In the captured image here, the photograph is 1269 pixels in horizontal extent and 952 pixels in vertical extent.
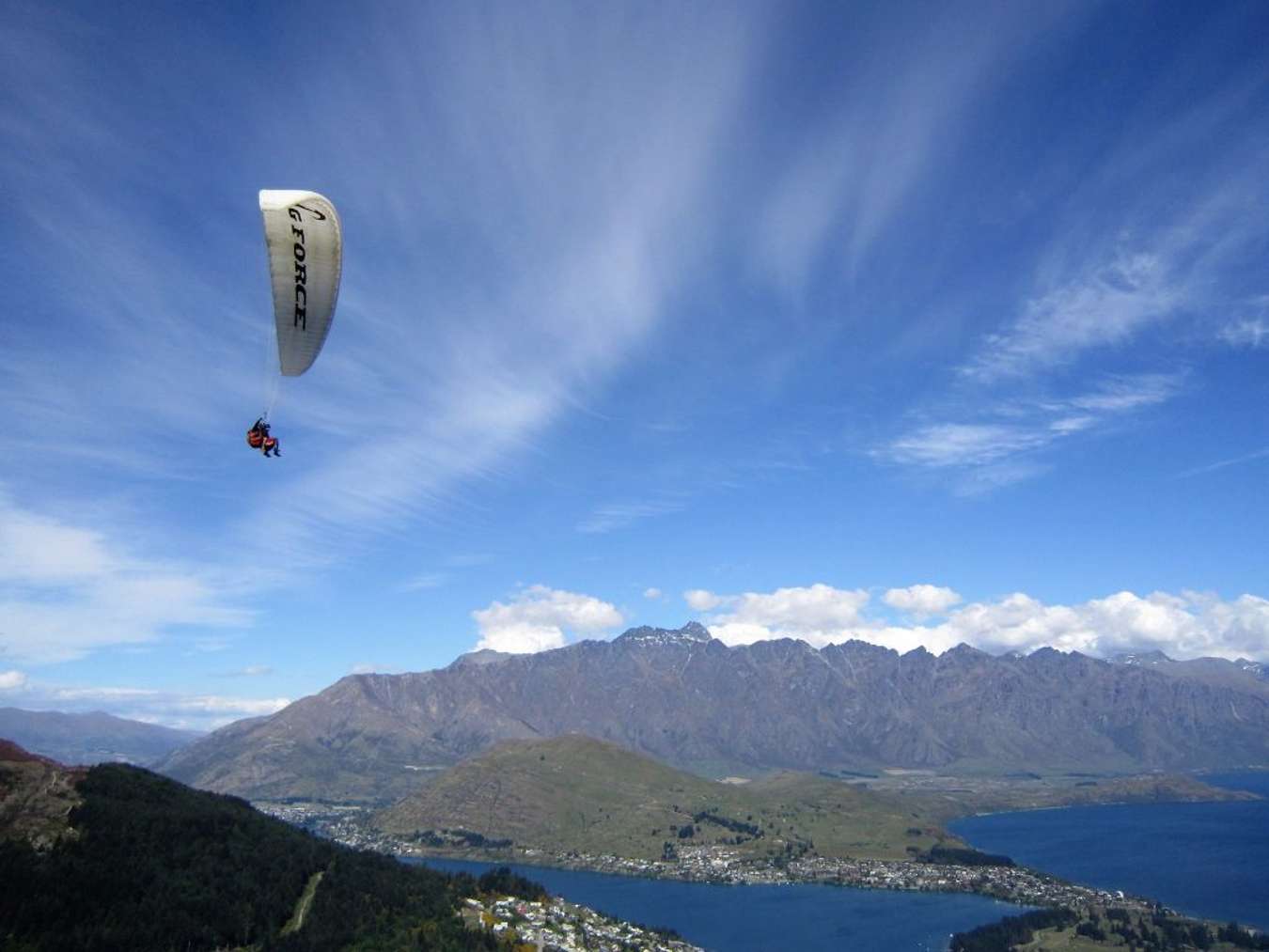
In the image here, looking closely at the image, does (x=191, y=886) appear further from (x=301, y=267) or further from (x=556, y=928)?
(x=301, y=267)

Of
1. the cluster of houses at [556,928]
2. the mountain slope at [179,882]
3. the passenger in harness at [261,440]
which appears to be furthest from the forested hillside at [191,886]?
the passenger in harness at [261,440]

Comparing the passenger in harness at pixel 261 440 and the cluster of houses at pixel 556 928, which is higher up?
the passenger in harness at pixel 261 440

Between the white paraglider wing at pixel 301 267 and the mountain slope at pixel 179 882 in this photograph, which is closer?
the white paraglider wing at pixel 301 267

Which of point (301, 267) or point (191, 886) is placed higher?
point (301, 267)

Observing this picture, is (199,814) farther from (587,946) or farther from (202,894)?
(587,946)

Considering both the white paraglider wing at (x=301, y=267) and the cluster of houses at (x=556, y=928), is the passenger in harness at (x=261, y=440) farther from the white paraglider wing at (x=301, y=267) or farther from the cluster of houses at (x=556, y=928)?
the cluster of houses at (x=556, y=928)

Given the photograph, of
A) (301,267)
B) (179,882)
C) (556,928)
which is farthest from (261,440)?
(556,928)

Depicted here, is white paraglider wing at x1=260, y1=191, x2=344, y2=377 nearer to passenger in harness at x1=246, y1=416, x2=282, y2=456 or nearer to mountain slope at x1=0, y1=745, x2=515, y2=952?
passenger in harness at x1=246, y1=416, x2=282, y2=456

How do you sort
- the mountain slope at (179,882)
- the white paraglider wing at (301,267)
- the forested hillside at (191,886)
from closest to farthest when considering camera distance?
1. the white paraglider wing at (301,267)
2. the forested hillside at (191,886)
3. the mountain slope at (179,882)
